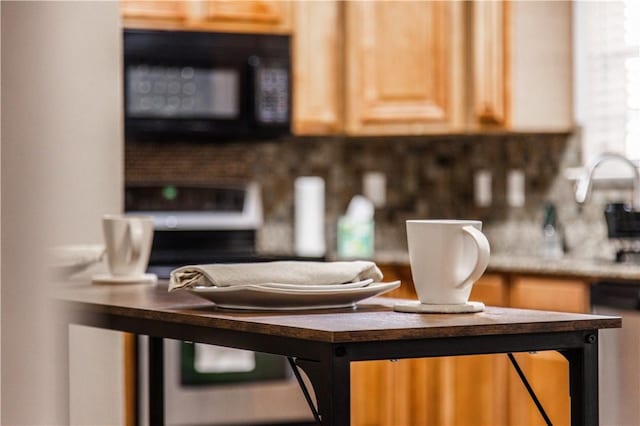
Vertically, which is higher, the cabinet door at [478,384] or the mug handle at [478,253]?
the mug handle at [478,253]

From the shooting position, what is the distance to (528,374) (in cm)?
323

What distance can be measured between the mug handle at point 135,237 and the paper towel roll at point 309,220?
7.57ft

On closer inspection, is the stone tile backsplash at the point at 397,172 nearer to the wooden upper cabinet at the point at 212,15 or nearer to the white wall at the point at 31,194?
the wooden upper cabinet at the point at 212,15

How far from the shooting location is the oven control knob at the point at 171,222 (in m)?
3.93

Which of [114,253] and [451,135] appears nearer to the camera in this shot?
[114,253]

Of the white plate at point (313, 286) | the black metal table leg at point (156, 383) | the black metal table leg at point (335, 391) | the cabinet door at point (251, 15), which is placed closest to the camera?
the black metal table leg at point (335, 391)

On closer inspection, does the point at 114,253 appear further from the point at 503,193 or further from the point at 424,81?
the point at 503,193

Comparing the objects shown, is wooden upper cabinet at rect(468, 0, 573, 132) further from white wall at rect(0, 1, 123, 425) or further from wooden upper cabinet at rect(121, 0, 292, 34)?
white wall at rect(0, 1, 123, 425)

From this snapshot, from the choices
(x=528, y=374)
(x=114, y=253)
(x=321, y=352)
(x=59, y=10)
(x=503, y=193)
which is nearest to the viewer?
(x=59, y=10)

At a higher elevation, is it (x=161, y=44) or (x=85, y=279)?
(x=161, y=44)

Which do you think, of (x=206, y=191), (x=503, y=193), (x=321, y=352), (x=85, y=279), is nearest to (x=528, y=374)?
(x=503, y=193)

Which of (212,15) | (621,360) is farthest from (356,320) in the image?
(212,15)

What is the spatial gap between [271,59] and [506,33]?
894 mm

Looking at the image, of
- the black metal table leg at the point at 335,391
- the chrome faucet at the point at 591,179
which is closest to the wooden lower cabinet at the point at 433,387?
the chrome faucet at the point at 591,179
